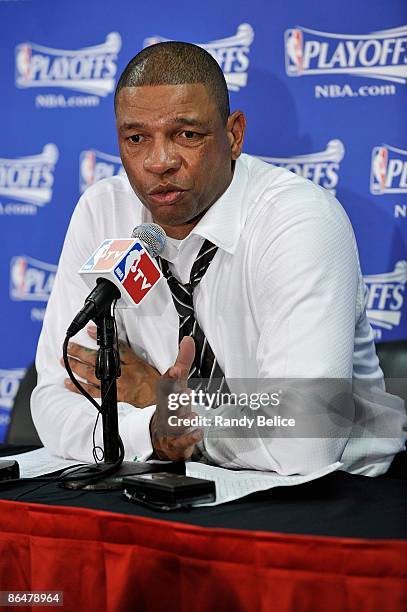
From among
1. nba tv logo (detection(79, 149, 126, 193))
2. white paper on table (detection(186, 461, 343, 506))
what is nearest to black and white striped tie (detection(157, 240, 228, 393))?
white paper on table (detection(186, 461, 343, 506))

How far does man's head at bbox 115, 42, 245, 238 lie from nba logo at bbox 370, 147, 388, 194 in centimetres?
102

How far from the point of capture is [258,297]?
2.34 metres

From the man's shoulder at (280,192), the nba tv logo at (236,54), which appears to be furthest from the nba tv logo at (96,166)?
the man's shoulder at (280,192)

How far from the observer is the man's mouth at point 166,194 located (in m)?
2.39

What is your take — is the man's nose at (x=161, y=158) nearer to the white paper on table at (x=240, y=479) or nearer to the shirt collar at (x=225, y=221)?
the shirt collar at (x=225, y=221)

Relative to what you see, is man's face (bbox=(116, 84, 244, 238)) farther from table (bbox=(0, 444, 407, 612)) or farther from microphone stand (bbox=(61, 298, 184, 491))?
table (bbox=(0, 444, 407, 612))

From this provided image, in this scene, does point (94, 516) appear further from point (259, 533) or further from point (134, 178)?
point (134, 178)

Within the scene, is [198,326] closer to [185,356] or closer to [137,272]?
[185,356]

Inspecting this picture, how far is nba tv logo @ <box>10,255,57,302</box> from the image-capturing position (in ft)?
12.6

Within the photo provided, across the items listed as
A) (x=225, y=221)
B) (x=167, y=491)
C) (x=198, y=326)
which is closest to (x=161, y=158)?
(x=225, y=221)

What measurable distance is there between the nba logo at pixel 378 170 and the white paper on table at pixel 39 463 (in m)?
1.61

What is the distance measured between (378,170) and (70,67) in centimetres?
138

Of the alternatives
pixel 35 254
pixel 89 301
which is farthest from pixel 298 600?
pixel 35 254

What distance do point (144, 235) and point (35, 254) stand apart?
1.86 metres
